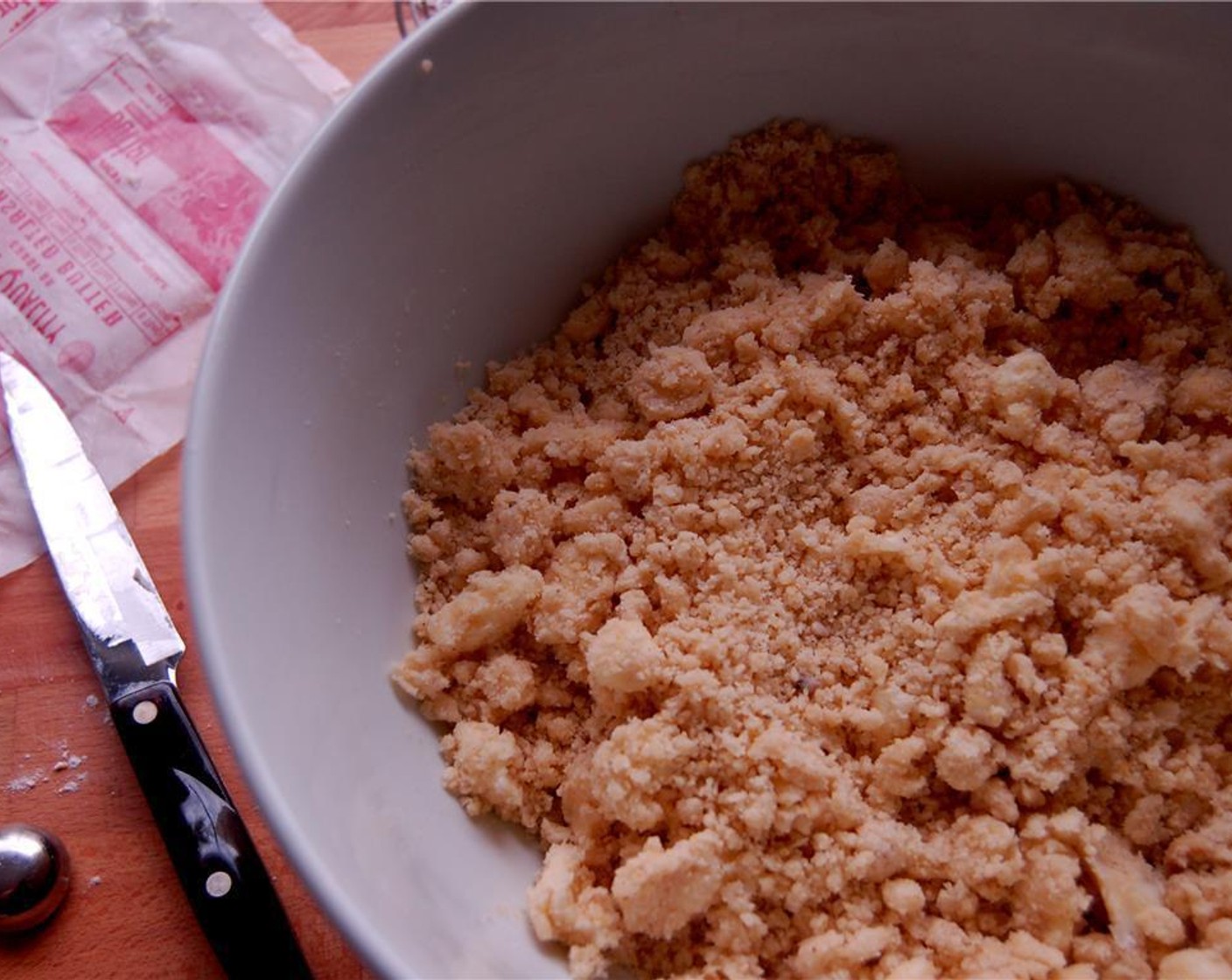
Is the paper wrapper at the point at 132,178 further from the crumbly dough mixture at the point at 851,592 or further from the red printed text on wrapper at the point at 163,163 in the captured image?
the crumbly dough mixture at the point at 851,592

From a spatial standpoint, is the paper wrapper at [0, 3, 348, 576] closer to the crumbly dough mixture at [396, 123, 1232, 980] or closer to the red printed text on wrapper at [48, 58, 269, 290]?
the red printed text on wrapper at [48, 58, 269, 290]

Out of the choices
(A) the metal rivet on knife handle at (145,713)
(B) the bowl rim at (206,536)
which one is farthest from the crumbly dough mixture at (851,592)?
(A) the metal rivet on knife handle at (145,713)

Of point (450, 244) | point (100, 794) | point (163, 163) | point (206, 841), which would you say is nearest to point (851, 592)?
point (450, 244)

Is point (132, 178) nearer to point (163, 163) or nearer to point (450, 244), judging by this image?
point (163, 163)

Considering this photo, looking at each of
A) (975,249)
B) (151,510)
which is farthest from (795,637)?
(151,510)

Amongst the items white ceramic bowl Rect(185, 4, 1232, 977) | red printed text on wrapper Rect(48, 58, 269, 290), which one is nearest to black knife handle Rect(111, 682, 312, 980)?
white ceramic bowl Rect(185, 4, 1232, 977)

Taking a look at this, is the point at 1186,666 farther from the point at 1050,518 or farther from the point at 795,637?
the point at 795,637
